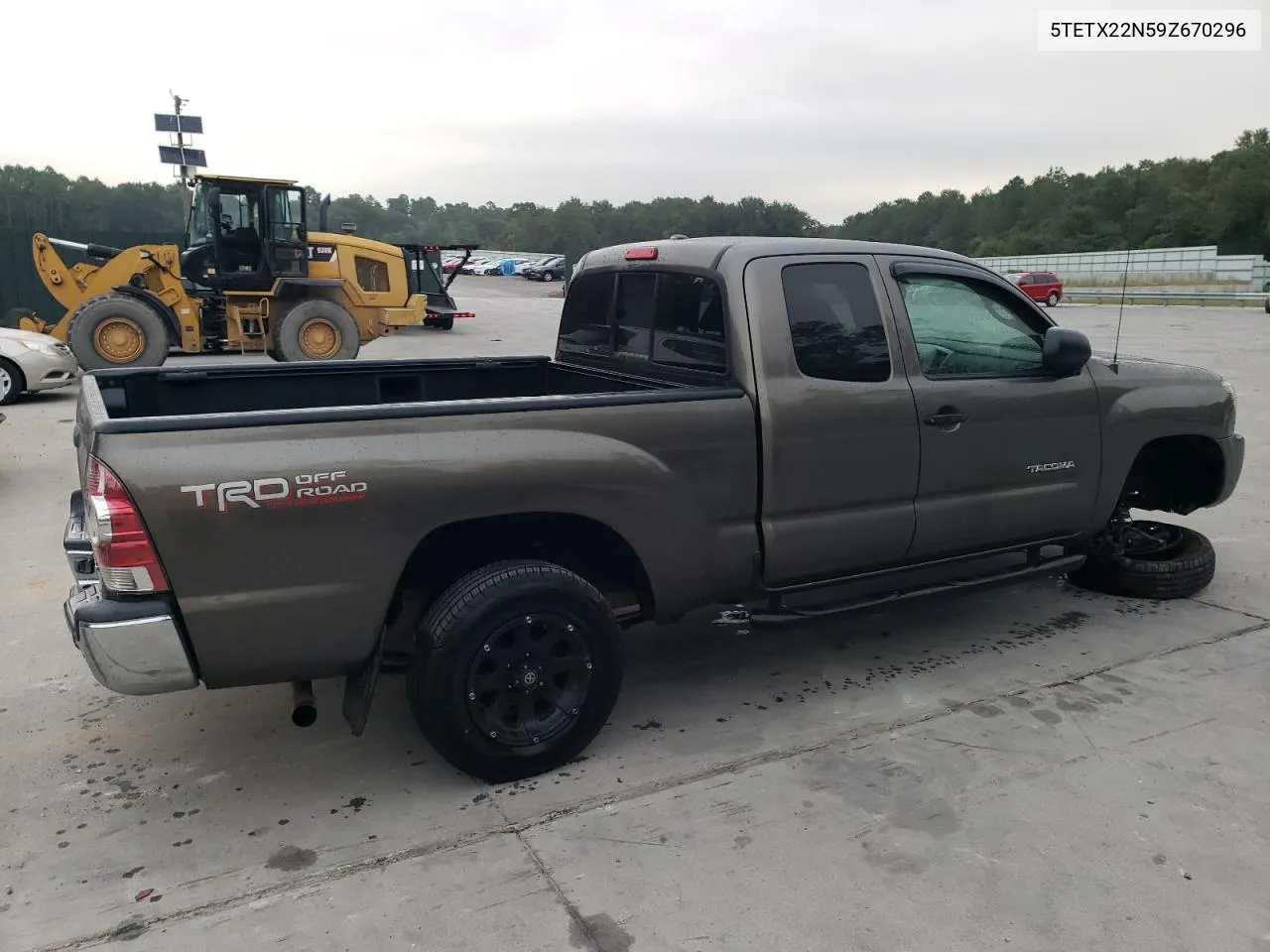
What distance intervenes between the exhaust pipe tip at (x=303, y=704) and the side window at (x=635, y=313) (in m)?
2.09

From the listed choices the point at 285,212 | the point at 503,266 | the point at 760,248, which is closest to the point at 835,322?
the point at 760,248

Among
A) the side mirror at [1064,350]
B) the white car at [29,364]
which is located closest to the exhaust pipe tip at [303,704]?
the side mirror at [1064,350]

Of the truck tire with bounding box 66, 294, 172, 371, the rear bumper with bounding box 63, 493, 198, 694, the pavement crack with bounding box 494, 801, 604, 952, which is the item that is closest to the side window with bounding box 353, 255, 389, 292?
the truck tire with bounding box 66, 294, 172, 371

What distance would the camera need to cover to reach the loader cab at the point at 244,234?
46.6ft

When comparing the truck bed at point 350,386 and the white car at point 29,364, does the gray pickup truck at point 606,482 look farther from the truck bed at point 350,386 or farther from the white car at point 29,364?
the white car at point 29,364

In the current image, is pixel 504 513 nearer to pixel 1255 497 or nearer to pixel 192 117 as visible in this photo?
pixel 1255 497

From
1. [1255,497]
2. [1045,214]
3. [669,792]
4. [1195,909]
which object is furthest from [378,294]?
[1045,214]

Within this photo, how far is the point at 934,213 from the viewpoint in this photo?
104 meters

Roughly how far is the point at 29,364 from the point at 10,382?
11.4 inches

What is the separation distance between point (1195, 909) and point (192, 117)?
30.5 metres

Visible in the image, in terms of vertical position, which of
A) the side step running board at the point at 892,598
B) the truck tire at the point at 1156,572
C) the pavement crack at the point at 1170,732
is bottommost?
the pavement crack at the point at 1170,732

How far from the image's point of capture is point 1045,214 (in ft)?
300

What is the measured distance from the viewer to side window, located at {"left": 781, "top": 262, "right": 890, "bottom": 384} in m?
3.83

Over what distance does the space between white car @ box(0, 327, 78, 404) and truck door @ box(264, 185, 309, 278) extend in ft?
13.3
